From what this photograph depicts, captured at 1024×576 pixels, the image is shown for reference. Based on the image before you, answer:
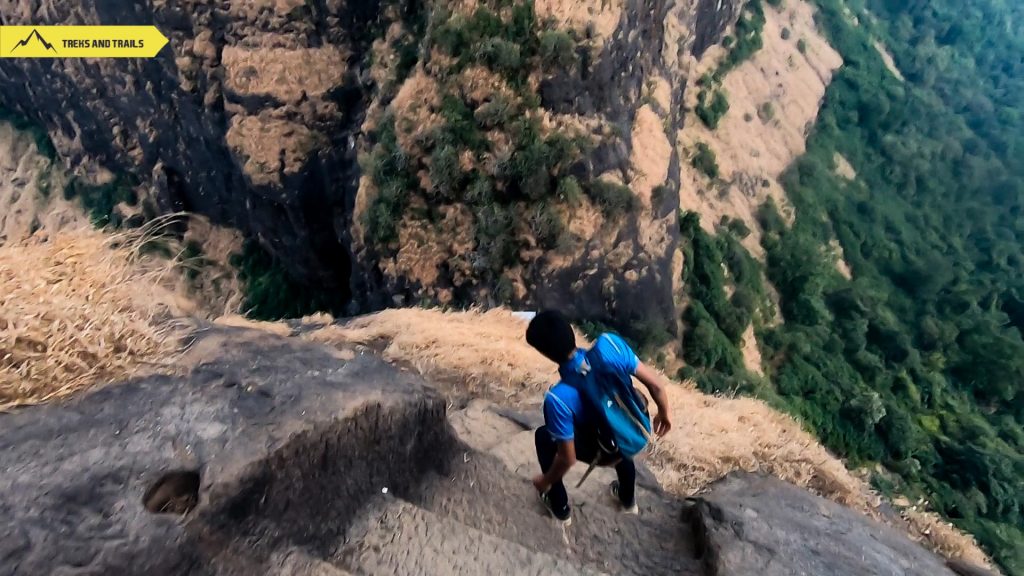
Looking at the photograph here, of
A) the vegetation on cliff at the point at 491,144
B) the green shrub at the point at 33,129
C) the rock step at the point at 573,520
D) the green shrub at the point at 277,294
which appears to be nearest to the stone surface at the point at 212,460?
the rock step at the point at 573,520

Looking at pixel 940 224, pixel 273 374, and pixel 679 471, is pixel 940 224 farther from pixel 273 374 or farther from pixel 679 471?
pixel 273 374

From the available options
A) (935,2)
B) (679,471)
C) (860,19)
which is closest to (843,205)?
(860,19)

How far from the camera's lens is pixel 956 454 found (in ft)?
47.4

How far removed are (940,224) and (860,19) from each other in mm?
9296

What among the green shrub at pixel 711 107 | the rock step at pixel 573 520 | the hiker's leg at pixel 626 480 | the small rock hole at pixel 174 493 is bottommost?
the green shrub at pixel 711 107

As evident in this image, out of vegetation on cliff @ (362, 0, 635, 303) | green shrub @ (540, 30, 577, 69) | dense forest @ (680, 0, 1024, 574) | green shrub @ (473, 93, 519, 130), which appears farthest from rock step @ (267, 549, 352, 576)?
dense forest @ (680, 0, 1024, 574)

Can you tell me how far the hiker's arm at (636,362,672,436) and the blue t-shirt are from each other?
0.06 metres

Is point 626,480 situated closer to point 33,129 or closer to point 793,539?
point 793,539

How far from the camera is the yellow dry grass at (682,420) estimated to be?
14.0 feet

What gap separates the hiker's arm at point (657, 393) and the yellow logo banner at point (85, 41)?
557 inches

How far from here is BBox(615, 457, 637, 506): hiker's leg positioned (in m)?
3.24

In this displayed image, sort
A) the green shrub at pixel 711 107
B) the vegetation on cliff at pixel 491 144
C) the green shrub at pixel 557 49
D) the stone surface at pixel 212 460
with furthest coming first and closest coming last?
the green shrub at pixel 711 107, the vegetation on cliff at pixel 491 144, the green shrub at pixel 557 49, the stone surface at pixel 212 460

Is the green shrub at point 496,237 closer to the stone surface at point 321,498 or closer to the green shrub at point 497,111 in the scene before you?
the green shrub at point 497,111

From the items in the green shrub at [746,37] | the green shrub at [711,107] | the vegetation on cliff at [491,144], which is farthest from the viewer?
the green shrub at [746,37]
